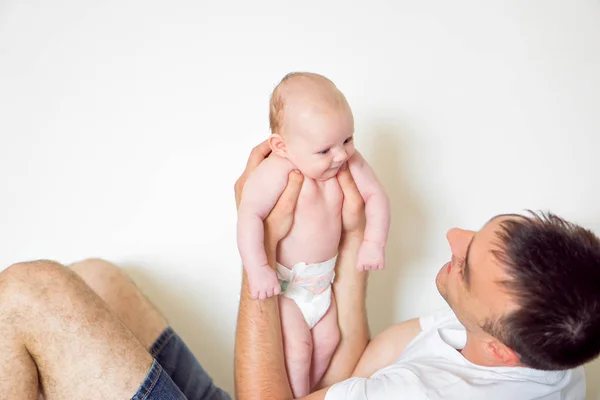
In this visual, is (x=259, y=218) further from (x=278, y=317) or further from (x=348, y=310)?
(x=348, y=310)

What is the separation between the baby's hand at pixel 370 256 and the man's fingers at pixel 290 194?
0.21 metres

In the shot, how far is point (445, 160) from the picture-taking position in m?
2.08

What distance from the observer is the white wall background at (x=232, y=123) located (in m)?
2.07

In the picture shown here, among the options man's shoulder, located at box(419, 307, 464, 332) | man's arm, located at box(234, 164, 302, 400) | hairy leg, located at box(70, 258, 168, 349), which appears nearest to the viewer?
man's arm, located at box(234, 164, 302, 400)

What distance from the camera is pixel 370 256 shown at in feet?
4.85

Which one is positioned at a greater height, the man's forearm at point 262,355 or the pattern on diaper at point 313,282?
the pattern on diaper at point 313,282

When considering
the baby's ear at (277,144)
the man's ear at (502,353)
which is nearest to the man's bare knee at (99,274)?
the baby's ear at (277,144)

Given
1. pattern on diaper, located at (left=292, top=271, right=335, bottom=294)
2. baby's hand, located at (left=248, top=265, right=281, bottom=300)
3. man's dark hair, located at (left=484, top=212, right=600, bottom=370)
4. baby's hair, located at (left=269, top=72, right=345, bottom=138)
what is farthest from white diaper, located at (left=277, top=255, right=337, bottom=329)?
man's dark hair, located at (left=484, top=212, right=600, bottom=370)

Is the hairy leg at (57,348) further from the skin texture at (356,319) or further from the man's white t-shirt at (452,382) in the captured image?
the man's white t-shirt at (452,382)

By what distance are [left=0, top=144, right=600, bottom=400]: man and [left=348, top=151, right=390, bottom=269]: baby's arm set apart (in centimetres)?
3

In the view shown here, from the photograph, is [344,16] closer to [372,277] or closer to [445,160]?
[445,160]

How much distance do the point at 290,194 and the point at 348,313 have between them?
40cm

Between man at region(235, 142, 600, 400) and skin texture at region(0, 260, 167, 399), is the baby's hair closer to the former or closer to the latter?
man at region(235, 142, 600, 400)

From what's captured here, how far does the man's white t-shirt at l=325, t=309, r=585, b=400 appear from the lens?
1.23 m
